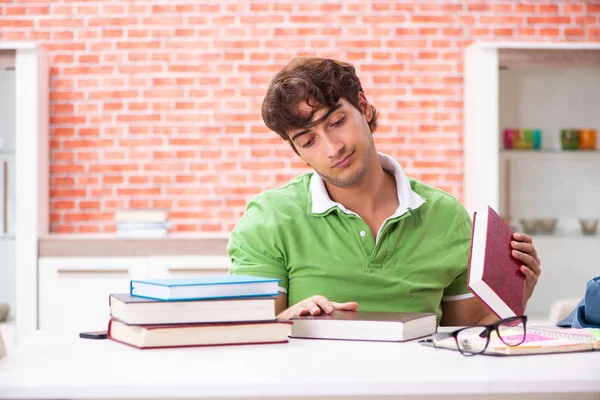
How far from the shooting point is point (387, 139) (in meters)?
4.67

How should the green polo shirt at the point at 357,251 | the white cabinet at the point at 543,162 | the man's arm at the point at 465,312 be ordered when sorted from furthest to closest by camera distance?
the white cabinet at the point at 543,162, the man's arm at the point at 465,312, the green polo shirt at the point at 357,251

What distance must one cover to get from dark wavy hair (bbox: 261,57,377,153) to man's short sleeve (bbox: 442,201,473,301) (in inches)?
16.2

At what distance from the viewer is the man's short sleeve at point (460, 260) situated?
6.84 feet

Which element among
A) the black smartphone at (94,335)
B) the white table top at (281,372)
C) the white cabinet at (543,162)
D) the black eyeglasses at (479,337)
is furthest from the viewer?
the white cabinet at (543,162)

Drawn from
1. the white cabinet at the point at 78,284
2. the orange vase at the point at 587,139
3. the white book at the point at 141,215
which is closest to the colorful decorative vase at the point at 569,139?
the orange vase at the point at 587,139

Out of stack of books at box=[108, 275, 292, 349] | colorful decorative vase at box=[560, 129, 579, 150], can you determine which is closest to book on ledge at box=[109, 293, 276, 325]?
stack of books at box=[108, 275, 292, 349]

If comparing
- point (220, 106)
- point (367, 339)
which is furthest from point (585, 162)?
point (367, 339)

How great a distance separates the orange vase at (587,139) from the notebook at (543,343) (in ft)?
10.3

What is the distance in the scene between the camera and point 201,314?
1.45 m

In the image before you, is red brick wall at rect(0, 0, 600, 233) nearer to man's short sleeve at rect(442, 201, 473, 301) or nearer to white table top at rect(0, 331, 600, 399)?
man's short sleeve at rect(442, 201, 473, 301)

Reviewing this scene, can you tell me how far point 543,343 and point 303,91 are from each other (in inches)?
34.7

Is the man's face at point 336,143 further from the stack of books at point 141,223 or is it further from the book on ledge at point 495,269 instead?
the stack of books at point 141,223

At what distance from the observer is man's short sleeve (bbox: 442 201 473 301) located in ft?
6.84

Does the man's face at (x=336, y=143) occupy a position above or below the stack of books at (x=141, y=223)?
above
